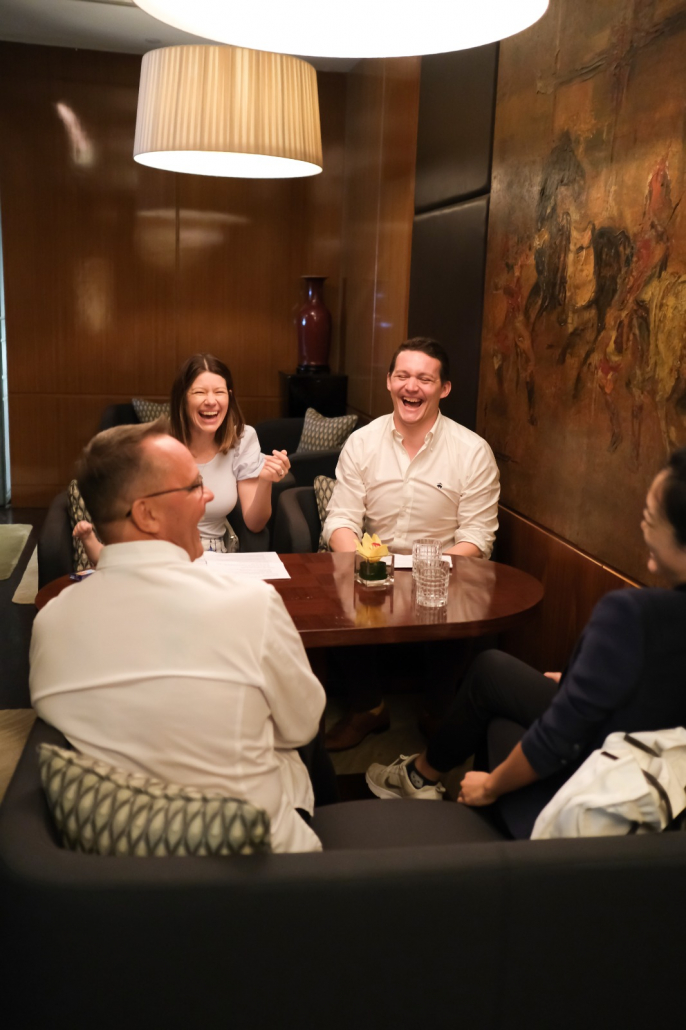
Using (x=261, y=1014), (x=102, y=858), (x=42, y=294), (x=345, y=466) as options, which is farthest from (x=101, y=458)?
(x=42, y=294)

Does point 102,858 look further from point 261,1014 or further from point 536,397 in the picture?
point 536,397

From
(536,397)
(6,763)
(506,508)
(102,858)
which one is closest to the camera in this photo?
(102,858)

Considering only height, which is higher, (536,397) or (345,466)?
(536,397)

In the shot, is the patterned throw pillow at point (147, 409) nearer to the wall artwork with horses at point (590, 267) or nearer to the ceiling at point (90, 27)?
the ceiling at point (90, 27)

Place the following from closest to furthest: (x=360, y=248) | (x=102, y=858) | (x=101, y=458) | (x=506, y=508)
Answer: (x=102, y=858) → (x=101, y=458) → (x=506, y=508) → (x=360, y=248)

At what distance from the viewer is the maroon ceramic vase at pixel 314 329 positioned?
696 centimetres

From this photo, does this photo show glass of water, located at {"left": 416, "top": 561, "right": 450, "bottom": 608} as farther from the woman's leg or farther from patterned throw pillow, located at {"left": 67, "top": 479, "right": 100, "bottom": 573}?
patterned throw pillow, located at {"left": 67, "top": 479, "right": 100, "bottom": 573}

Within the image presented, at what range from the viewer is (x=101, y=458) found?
5.73 feet

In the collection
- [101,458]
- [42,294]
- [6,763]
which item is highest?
[42,294]

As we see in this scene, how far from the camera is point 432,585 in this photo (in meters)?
2.75

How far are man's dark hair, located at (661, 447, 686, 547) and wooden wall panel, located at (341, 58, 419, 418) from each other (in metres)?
3.80

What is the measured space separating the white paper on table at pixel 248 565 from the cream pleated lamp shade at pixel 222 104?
1377 mm

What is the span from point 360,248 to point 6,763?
462cm

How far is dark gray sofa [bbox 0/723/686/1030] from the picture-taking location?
1.33m
